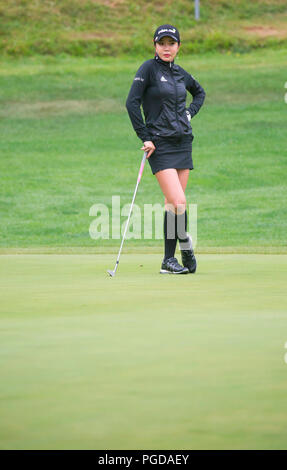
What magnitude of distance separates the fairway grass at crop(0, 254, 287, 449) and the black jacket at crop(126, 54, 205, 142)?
1471 millimetres

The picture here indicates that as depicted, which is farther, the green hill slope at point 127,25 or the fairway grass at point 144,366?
the green hill slope at point 127,25

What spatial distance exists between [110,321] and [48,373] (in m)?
1.09

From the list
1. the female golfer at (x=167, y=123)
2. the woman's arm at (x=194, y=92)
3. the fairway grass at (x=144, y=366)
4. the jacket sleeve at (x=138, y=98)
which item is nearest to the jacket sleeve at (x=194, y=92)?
the woman's arm at (x=194, y=92)

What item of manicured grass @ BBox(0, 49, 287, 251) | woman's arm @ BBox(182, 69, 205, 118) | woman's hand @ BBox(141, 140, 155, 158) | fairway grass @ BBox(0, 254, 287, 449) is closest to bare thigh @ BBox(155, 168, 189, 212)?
woman's hand @ BBox(141, 140, 155, 158)

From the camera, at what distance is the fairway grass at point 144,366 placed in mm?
2277

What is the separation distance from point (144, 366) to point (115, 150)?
18095 mm

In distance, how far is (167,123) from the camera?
6.64m

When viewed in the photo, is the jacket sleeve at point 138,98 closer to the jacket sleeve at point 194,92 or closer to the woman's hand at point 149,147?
the woman's hand at point 149,147

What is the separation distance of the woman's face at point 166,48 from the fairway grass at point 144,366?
1.82 metres

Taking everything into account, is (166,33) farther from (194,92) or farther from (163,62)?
(194,92)

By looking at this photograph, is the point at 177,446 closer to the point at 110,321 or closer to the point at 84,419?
the point at 84,419

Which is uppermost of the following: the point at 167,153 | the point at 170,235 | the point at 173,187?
the point at 167,153

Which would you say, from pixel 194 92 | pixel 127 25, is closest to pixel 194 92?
pixel 194 92

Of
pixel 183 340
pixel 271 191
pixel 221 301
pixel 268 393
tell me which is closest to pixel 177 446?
pixel 268 393
